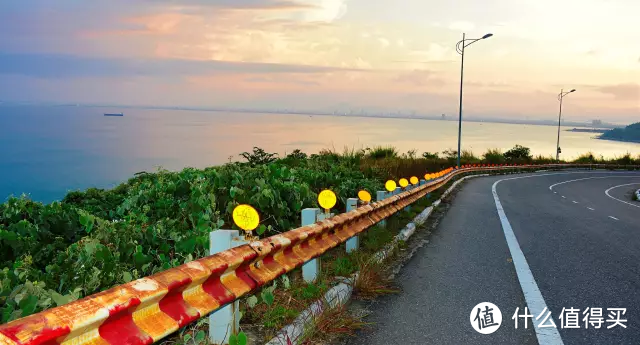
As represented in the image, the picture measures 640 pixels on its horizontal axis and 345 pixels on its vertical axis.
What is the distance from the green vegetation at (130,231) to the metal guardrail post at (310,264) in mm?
557

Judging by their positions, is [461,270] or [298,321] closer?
[298,321]

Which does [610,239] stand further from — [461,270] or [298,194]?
[298,194]

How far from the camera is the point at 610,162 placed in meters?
66.7

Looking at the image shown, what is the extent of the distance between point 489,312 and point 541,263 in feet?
9.45

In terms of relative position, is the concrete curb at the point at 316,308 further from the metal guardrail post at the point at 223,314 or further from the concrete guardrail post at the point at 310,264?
the metal guardrail post at the point at 223,314

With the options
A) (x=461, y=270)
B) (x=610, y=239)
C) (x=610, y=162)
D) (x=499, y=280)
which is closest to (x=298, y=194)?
(x=461, y=270)

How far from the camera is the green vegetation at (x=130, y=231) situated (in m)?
4.75

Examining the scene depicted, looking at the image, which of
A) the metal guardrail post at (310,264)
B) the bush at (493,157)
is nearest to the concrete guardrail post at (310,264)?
the metal guardrail post at (310,264)

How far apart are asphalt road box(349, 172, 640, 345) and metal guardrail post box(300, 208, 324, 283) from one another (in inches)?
30.1

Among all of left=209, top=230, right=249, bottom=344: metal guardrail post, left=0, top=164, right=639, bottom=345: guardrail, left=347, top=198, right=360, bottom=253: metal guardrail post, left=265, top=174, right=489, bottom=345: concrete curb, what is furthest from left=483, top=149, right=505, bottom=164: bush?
left=209, top=230, right=249, bottom=344: metal guardrail post

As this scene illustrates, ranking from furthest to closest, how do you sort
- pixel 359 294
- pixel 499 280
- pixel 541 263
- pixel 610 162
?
pixel 610 162
pixel 541 263
pixel 499 280
pixel 359 294

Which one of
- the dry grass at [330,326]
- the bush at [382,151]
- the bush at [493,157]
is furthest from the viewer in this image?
the bush at [493,157]

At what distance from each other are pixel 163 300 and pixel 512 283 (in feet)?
15.7

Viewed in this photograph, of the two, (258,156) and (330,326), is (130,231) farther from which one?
(258,156)
